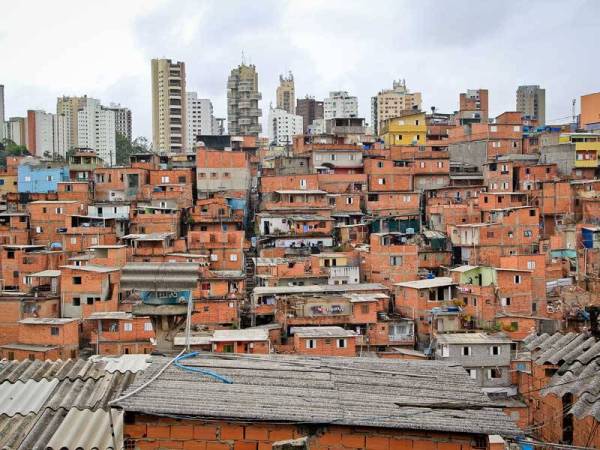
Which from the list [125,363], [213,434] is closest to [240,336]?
[125,363]

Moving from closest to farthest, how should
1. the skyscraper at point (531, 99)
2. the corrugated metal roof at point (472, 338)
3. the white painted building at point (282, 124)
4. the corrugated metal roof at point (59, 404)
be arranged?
the corrugated metal roof at point (59, 404) → the corrugated metal roof at point (472, 338) → the skyscraper at point (531, 99) → the white painted building at point (282, 124)

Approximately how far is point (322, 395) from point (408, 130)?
45177mm

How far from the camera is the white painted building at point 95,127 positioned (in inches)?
3258

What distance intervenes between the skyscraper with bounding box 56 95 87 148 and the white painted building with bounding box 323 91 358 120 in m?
29.4

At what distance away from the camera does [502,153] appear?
47.0 metres

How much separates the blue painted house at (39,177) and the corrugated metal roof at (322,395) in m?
36.6

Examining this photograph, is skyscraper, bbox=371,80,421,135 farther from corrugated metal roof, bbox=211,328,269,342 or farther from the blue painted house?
corrugated metal roof, bbox=211,328,269,342

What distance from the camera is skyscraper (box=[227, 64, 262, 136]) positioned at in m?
70.9

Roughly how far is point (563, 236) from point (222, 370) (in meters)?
31.8

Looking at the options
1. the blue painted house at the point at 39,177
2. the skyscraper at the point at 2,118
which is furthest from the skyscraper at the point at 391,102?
the blue painted house at the point at 39,177

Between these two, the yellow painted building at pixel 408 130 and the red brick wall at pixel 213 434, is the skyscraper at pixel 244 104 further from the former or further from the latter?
the red brick wall at pixel 213 434

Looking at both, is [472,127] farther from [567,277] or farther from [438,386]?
[438,386]

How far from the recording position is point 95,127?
83.4 meters

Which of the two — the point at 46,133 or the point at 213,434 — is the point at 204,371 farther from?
the point at 46,133
